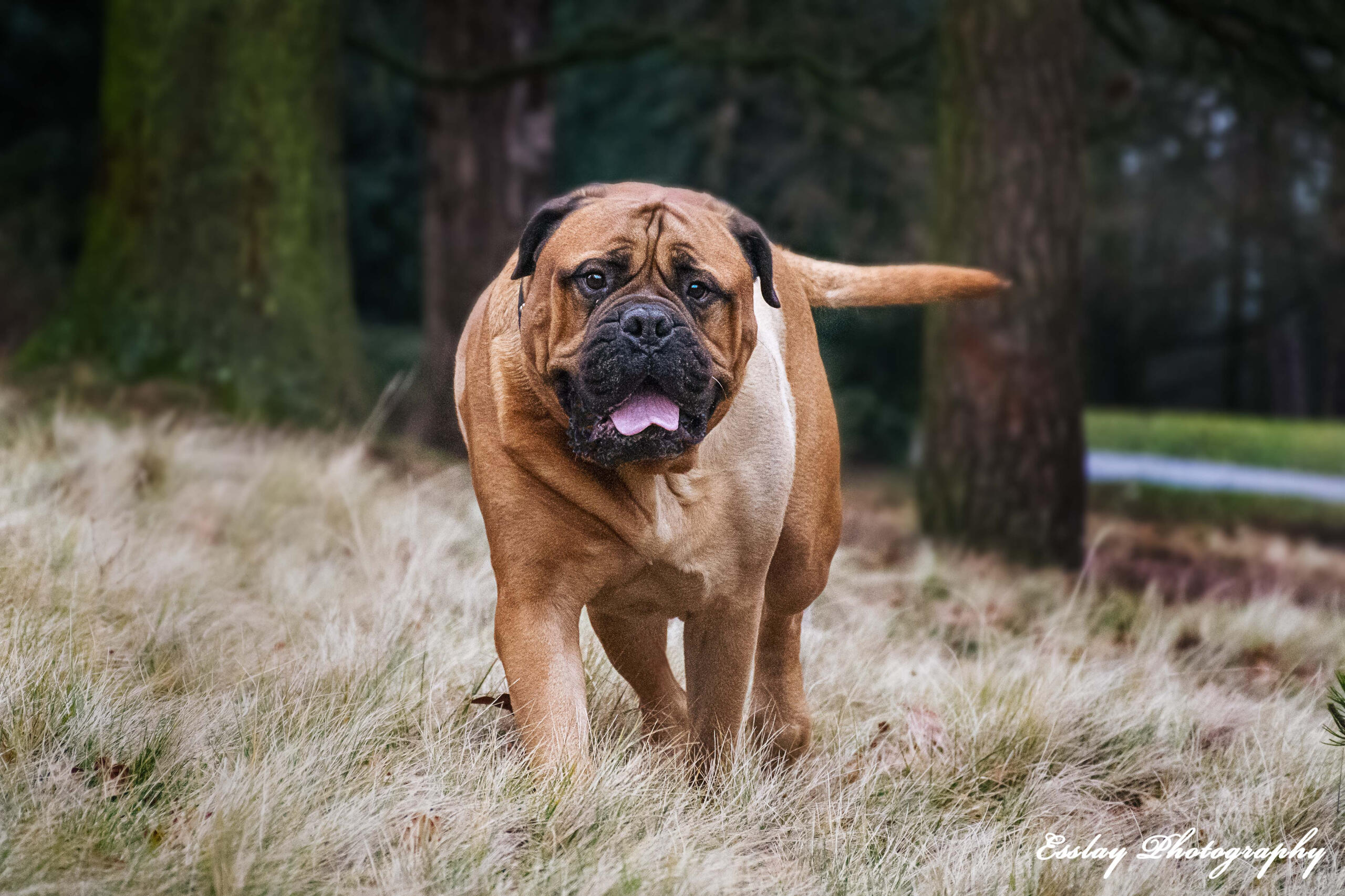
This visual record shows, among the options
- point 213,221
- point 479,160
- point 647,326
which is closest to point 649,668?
point 647,326

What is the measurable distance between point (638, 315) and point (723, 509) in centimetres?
59

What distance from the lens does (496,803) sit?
2602 mm

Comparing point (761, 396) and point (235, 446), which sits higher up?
point (761, 396)

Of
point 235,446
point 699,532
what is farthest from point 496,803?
point 235,446

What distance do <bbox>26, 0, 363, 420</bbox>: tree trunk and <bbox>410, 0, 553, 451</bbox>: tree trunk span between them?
2.52 meters

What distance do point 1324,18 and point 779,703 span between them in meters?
7.71

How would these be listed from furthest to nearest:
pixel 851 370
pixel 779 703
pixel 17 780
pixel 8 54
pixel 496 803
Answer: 1. pixel 851 370
2. pixel 8 54
3. pixel 779 703
4. pixel 496 803
5. pixel 17 780

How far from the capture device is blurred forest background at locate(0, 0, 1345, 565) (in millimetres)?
7531

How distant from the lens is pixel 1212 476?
1702 cm

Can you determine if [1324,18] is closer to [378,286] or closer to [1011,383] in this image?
[1011,383]

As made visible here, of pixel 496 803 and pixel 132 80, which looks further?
pixel 132 80

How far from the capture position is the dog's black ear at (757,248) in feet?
8.94

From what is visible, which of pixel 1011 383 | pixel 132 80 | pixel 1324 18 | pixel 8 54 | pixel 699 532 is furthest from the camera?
pixel 8 54

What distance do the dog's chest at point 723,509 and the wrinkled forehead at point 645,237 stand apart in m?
0.36
